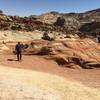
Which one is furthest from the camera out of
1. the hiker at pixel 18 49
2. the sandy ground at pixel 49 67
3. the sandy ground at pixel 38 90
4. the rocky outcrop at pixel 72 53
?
the rocky outcrop at pixel 72 53

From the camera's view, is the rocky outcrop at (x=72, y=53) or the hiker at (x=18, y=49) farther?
the rocky outcrop at (x=72, y=53)

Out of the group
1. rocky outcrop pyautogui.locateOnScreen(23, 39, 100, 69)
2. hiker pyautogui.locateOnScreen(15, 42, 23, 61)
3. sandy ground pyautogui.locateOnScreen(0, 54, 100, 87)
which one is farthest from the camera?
rocky outcrop pyautogui.locateOnScreen(23, 39, 100, 69)

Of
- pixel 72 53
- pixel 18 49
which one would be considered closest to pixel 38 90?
pixel 18 49

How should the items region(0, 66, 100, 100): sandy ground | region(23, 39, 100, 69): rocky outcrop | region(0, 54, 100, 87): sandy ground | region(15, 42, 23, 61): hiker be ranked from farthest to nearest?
region(23, 39, 100, 69): rocky outcrop, region(15, 42, 23, 61): hiker, region(0, 54, 100, 87): sandy ground, region(0, 66, 100, 100): sandy ground

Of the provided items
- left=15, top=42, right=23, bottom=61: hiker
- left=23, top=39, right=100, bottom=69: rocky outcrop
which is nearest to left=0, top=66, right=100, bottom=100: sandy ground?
left=15, top=42, right=23, bottom=61: hiker

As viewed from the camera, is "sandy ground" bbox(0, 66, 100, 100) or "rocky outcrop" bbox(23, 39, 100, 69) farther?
"rocky outcrop" bbox(23, 39, 100, 69)

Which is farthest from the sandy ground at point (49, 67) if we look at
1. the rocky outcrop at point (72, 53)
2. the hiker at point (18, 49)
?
the rocky outcrop at point (72, 53)

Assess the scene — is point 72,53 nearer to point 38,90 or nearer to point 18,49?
point 18,49

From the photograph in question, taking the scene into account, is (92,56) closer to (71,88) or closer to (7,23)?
(71,88)

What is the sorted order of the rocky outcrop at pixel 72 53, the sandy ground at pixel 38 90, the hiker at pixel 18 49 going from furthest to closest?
the rocky outcrop at pixel 72 53, the hiker at pixel 18 49, the sandy ground at pixel 38 90

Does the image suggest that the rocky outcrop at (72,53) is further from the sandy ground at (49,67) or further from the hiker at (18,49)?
the hiker at (18,49)

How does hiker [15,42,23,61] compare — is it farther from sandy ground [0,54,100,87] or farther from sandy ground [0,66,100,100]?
sandy ground [0,66,100,100]

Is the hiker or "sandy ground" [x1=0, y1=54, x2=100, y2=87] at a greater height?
the hiker

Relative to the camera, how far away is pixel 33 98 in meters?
18.0
